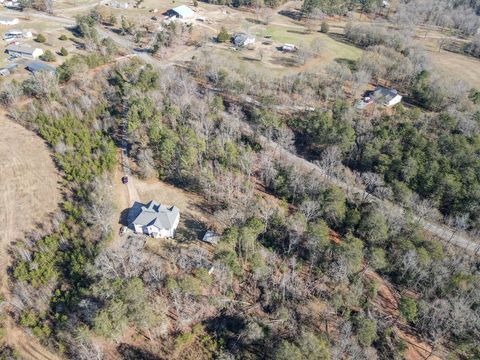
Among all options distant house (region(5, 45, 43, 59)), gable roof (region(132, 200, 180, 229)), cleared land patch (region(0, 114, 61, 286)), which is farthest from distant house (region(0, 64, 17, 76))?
gable roof (region(132, 200, 180, 229))

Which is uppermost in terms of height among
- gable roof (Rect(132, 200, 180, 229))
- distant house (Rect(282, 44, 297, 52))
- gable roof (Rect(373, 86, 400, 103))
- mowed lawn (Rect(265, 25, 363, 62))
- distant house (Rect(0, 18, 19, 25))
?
mowed lawn (Rect(265, 25, 363, 62))

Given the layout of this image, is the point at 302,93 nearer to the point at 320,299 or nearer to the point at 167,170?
the point at 167,170

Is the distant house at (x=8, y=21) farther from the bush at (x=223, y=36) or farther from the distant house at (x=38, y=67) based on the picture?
the bush at (x=223, y=36)

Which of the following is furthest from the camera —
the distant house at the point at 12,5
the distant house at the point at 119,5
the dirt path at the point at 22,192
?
the distant house at the point at 119,5

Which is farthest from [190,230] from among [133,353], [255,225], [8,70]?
[8,70]

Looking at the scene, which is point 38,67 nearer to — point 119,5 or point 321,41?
point 119,5

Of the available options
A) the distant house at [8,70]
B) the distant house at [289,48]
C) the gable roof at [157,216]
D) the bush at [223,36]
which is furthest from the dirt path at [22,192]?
the distant house at [289,48]

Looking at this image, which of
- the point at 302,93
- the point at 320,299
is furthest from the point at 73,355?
the point at 302,93

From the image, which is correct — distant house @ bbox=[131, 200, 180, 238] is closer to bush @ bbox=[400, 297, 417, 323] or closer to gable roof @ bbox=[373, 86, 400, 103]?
bush @ bbox=[400, 297, 417, 323]
